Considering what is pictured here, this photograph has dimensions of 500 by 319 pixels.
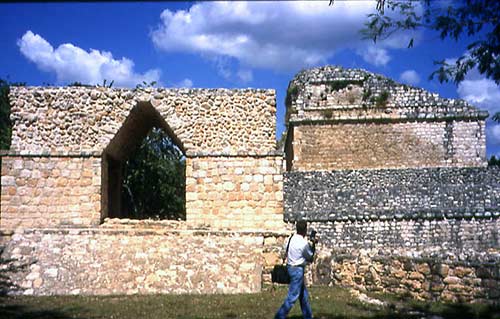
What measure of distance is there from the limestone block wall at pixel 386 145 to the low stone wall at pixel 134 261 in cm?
1299

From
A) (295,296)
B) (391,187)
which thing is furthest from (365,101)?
(295,296)

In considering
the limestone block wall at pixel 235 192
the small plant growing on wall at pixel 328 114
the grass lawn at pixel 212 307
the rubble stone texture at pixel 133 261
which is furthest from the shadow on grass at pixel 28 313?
the small plant growing on wall at pixel 328 114

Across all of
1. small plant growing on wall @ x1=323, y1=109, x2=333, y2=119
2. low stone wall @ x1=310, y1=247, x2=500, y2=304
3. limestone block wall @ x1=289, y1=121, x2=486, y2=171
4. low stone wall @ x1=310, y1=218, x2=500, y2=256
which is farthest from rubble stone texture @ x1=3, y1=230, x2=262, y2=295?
small plant growing on wall @ x1=323, y1=109, x2=333, y2=119

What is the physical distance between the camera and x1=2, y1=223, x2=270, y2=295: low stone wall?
34.4 feet

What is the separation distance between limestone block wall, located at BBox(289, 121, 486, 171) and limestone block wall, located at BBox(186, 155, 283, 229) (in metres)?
12.1

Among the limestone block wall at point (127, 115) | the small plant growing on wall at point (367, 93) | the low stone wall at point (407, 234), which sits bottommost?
the low stone wall at point (407, 234)

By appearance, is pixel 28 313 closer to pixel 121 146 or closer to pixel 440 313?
pixel 440 313

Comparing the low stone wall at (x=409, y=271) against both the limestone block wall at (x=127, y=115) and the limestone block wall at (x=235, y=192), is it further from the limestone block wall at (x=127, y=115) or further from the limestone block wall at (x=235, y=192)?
the limestone block wall at (x=127, y=115)

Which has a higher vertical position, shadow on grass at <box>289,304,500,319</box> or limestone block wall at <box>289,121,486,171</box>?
limestone block wall at <box>289,121,486,171</box>

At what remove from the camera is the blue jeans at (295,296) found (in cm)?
738

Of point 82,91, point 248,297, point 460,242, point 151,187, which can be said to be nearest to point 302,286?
point 248,297

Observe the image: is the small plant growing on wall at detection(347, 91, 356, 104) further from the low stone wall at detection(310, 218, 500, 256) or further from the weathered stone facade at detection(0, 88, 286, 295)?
the weathered stone facade at detection(0, 88, 286, 295)

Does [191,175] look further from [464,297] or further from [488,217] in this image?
[488,217]

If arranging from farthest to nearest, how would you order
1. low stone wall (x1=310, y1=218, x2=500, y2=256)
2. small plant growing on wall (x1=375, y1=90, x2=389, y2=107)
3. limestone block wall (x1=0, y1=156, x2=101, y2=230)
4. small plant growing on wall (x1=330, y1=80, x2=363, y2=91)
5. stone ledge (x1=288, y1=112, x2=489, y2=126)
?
1. small plant growing on wall (x1=330, y1=80, x2=363, y2=91)
2. small plant growing on wall (x1=375, y1=90, x2=389, y2=107)
3. stone ledge (x1=288, y1=112, x2=489, y2=126)
4. low stone wall (x1=310, y1=218, x2=500, y2=256)
5. limestone block wall (x1=0, y1=156, x2=101, y2=230)
